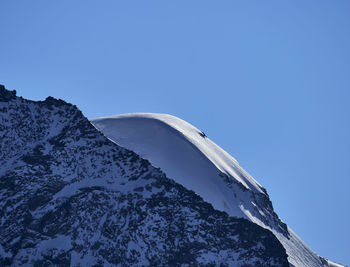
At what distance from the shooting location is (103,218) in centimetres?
18862

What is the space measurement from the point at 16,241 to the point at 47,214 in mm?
8923

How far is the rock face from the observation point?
597 feet

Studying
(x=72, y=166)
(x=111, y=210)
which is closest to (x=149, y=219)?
(x=111, y=210)

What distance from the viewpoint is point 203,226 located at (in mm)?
191500

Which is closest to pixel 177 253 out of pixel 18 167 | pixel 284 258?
pixel 284 258

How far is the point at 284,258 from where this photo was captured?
193000 millimetres

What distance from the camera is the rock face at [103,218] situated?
182000 mm

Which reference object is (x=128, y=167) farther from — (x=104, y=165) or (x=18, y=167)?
(x=18, y=167)

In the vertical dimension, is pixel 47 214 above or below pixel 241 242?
below

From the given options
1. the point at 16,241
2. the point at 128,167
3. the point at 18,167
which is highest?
the point at 128,167

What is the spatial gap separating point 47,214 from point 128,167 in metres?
21.3

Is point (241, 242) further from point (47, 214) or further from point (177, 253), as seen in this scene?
point (47, 214)

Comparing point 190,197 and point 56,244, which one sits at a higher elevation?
point 190,197

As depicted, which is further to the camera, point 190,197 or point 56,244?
point 190,197
